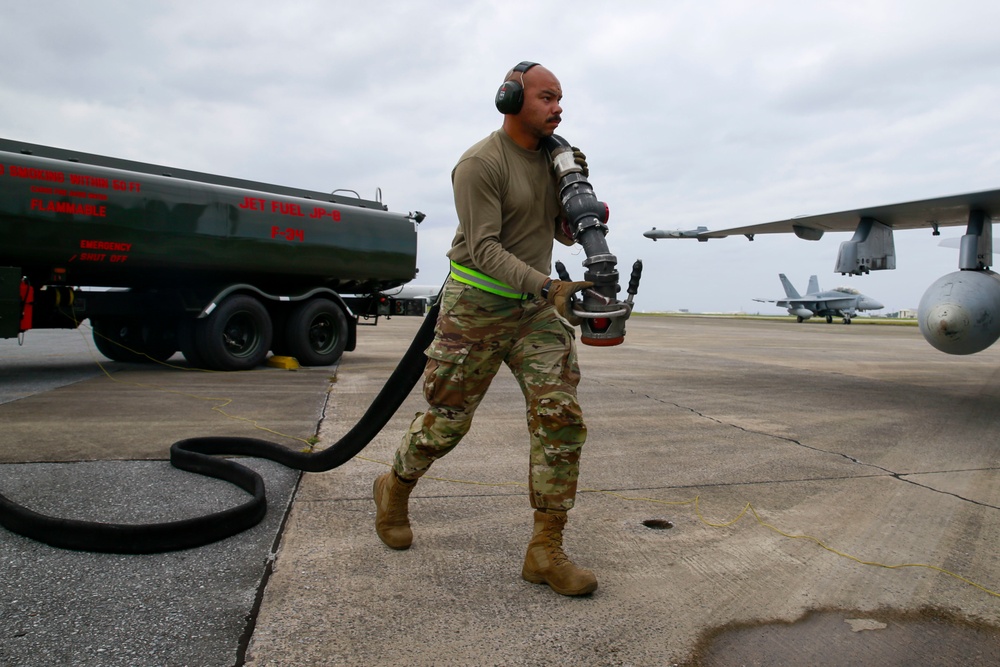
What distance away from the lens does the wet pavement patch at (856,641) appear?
221 centimetres

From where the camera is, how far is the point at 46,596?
2.47m

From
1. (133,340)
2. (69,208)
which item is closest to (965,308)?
(69,208)

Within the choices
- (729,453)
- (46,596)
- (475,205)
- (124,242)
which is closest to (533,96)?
(475,205)

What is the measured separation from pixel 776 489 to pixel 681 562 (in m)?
1.51

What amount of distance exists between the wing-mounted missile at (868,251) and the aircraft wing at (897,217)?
14cm

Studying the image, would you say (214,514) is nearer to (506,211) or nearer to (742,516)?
(506,211)

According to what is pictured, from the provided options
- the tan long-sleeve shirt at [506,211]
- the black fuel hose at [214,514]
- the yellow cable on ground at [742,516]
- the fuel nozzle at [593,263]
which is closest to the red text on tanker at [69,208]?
the black fuel hose at [214,514]

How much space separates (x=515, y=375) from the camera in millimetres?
2885

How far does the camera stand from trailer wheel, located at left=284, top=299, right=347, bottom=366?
10.7 meters

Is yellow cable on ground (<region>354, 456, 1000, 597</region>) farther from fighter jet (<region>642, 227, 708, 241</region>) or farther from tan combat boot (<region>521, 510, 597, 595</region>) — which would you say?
fighter jet (<region>642, 227, 708, 241</region>)

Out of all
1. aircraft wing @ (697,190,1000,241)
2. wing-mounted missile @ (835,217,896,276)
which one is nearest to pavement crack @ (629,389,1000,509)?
wing-mounted missile @ (835,217,896,276)

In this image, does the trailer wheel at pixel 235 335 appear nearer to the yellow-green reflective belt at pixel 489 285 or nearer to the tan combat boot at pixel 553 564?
the yellow-green reflective belt at pixel 489 285

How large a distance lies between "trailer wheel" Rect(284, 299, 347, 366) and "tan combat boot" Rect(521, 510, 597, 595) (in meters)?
8.45

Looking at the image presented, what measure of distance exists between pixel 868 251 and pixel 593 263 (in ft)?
28.2
